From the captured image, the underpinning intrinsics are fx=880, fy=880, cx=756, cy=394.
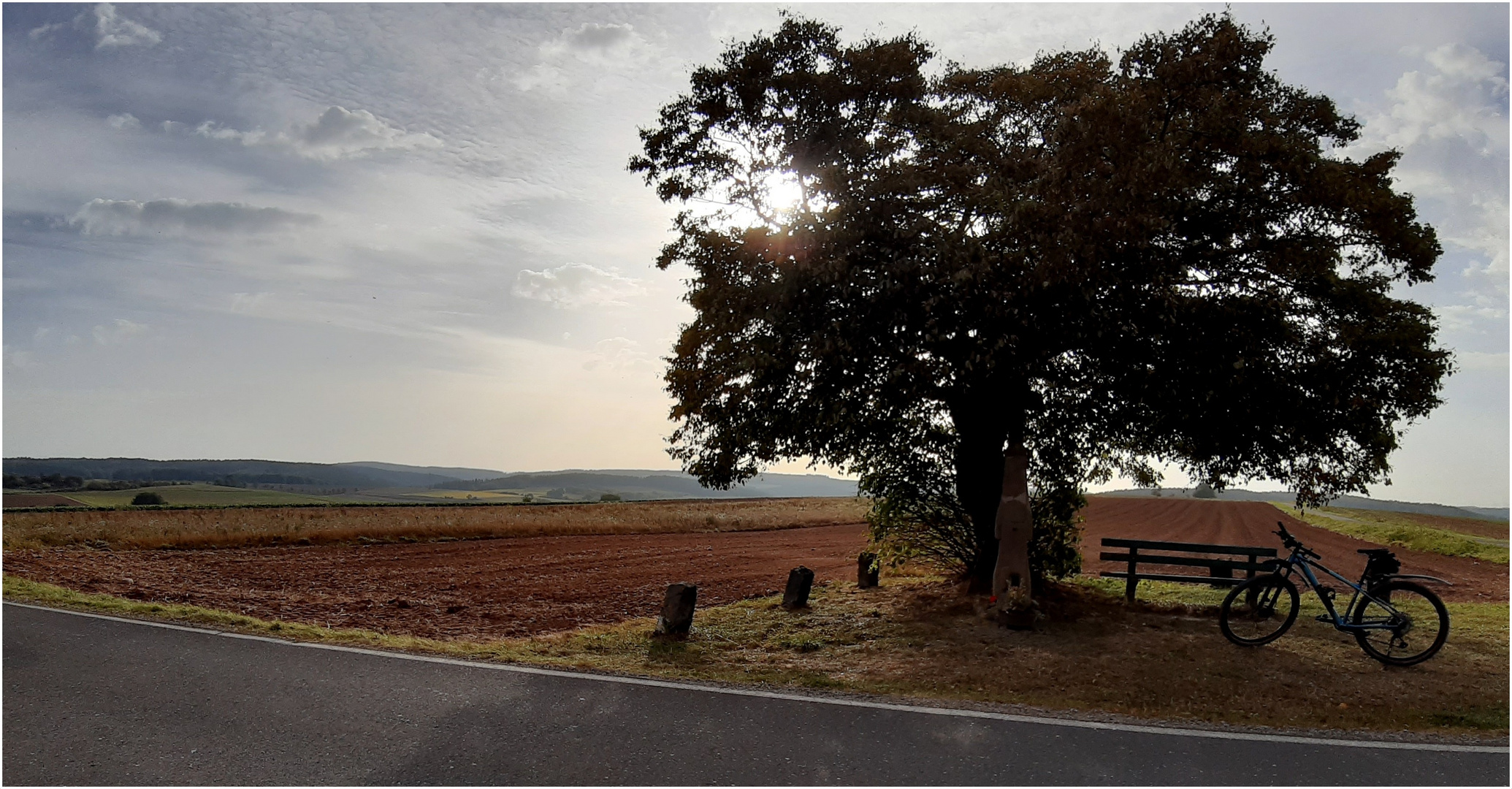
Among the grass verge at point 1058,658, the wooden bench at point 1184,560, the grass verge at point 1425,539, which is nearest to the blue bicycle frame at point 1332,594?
the grass verge at point 1058,658

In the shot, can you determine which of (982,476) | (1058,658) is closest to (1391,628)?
(1058,658)

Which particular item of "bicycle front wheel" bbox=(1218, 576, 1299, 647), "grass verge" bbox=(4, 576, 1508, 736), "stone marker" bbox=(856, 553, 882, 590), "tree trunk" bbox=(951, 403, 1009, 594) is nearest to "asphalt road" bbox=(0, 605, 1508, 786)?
"grass verge" bbox=(4, 576, 1508, 736)

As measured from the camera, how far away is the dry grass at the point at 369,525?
1139 inches

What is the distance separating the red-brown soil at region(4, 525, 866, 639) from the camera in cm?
1562

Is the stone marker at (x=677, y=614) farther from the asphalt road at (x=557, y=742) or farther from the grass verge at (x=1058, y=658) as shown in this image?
the asphalt road at (x=557, y=742)

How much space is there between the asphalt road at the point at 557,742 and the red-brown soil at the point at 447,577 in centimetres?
527

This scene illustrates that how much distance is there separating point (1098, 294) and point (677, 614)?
7222 mm

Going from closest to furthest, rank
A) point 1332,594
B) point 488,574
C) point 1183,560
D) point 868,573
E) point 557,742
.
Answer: point 557,742, point 1332,594, point 1183,560, point 868,573, point 488,574

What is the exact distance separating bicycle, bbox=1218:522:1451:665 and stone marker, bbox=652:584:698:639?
6.88 metres

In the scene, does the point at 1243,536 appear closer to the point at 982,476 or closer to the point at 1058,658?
the point at 982,476

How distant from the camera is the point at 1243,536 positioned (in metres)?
38.6

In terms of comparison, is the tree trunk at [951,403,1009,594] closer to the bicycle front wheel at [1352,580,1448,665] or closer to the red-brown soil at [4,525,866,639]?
the bicycle front wheel at [1352,580,1448,665]

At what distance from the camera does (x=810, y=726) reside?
734 centimetres

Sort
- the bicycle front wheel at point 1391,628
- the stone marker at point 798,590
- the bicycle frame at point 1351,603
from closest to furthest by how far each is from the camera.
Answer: the bicycle front wheel at point 1391,628 → the bicycle frame at point 1351,603 → the stone marker at point 798,590
